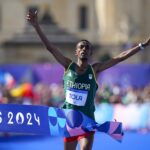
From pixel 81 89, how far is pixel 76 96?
128 mm

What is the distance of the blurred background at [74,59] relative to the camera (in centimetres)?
2264

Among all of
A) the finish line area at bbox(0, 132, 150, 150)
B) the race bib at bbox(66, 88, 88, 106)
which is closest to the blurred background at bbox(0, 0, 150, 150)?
the finish line area at bbox(0, 132, 150, 150)

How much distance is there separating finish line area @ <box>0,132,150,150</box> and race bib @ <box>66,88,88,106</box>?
6.71 meters

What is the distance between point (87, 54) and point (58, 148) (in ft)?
24.8

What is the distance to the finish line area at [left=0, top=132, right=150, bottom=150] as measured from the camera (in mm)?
15672

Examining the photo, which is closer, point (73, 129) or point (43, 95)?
point (73, 129)

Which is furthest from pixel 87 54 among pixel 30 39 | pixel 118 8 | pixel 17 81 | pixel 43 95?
pixel 118 8

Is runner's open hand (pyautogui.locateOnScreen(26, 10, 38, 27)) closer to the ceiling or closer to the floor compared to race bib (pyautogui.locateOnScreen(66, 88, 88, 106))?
closer to the ceiling

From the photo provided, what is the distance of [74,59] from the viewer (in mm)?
49062

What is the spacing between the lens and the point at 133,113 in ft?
75.6

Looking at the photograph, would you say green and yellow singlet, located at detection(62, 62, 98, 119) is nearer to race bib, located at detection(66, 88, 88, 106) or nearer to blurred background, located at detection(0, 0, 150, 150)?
race bib, located at detection(66, 88, 88, 106)

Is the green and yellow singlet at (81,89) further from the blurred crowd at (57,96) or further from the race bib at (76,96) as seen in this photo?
the blurred crowd at (57,96)

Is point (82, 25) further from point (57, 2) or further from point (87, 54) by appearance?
point (87, 54)

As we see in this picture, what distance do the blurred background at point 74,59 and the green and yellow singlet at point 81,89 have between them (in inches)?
266
